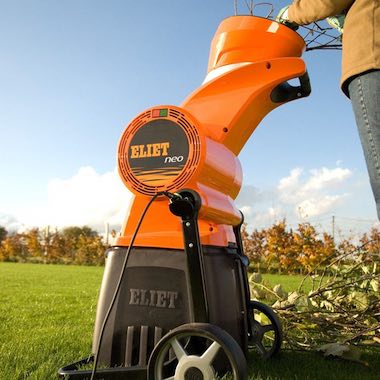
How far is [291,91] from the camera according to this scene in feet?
8.19

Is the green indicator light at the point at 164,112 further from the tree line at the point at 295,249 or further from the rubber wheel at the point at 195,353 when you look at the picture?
the tree line at the point at 295,249

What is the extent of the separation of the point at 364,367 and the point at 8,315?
10.4 feet

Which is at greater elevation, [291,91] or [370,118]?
[291,91]

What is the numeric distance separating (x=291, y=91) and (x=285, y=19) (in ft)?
1.18

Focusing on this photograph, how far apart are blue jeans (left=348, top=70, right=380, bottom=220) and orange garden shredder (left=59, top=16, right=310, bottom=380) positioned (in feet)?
2.11

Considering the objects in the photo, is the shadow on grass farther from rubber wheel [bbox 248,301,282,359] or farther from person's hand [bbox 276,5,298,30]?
person's hand [bbox 276,5,298,30]

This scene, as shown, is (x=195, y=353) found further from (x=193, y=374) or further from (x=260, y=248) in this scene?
(x=260, y=248)

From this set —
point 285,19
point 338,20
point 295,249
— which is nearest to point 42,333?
point 285,19

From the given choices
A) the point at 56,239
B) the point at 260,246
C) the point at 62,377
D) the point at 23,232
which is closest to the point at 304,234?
the point at 260,246

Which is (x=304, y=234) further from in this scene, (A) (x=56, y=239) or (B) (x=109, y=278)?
(A) (x=56, y=239)

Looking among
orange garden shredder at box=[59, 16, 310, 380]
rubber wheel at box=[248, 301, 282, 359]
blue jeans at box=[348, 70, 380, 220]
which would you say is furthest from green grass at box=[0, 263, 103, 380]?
blue jeans at box=[348, 70, 380, 220]

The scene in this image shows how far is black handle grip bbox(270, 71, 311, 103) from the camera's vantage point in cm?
247

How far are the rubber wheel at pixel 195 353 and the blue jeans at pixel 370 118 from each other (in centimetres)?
73

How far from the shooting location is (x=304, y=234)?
12641 millimetres
